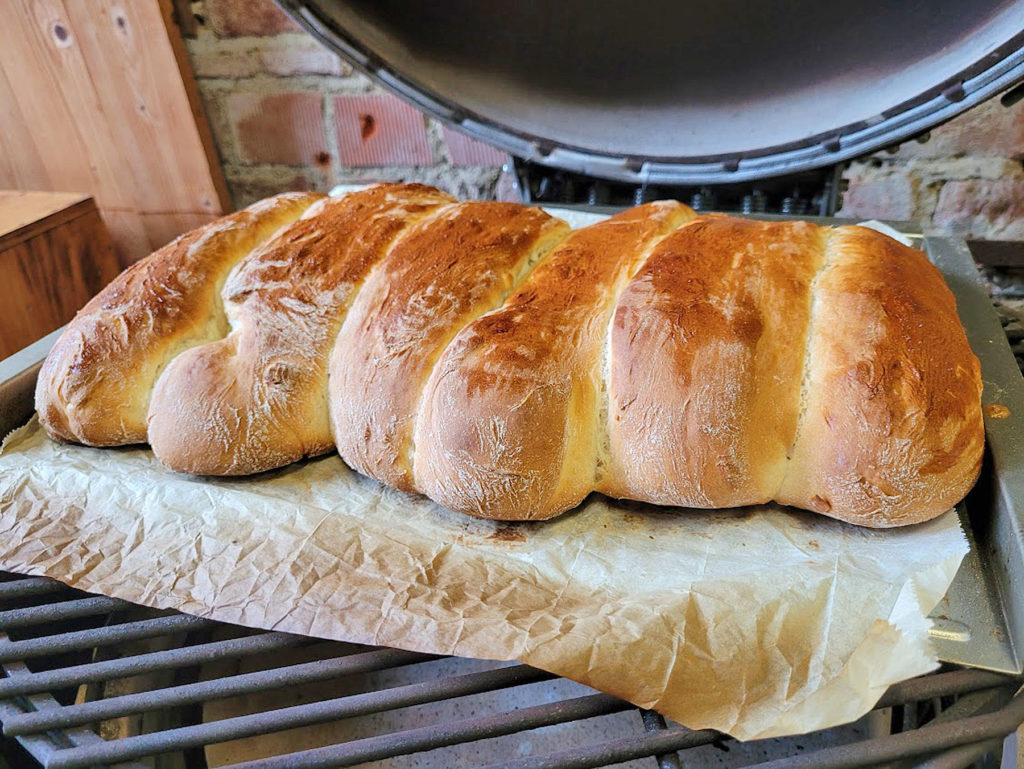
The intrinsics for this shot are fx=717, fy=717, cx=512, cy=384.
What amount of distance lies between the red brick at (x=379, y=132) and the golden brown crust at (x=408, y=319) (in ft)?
3.00

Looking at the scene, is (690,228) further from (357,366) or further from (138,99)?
(138,99)

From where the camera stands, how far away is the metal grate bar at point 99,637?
748mm

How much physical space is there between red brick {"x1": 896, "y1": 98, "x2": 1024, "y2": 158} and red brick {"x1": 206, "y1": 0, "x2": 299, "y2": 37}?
1453mm

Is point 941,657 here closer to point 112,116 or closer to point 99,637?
point 99,637

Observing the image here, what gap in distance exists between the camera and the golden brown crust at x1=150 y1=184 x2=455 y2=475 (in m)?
0.94

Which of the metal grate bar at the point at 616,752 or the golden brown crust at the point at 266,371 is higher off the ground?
the golden brown crust at the point at 266,371

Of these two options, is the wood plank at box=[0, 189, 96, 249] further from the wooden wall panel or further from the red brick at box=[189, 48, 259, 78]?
the red brick at box=[189, 48, 259, 78]

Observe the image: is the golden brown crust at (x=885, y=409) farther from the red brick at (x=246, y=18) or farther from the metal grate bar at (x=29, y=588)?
the red brick at (x=246, y=18)

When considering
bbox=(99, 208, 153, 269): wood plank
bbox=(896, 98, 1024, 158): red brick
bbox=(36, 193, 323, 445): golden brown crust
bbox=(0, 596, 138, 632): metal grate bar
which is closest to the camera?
bbox=(0, 596, 138, 632): metal grate bar

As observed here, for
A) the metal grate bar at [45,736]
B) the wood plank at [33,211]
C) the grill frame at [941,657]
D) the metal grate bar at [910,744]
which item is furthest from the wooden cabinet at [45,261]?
the metal grate bar at [910,744]

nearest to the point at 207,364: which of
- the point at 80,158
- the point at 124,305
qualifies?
the point at 124,305

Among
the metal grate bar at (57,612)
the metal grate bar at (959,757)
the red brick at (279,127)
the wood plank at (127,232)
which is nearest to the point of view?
the metal grate bar at (959,757)

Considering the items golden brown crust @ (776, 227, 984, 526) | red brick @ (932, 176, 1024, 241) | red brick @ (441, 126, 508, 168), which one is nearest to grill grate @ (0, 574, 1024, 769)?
golden brown crust @ (776, 227, 984, 526)

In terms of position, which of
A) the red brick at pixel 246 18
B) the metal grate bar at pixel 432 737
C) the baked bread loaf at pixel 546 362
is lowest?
the metal grate bar at pixel 432 737
